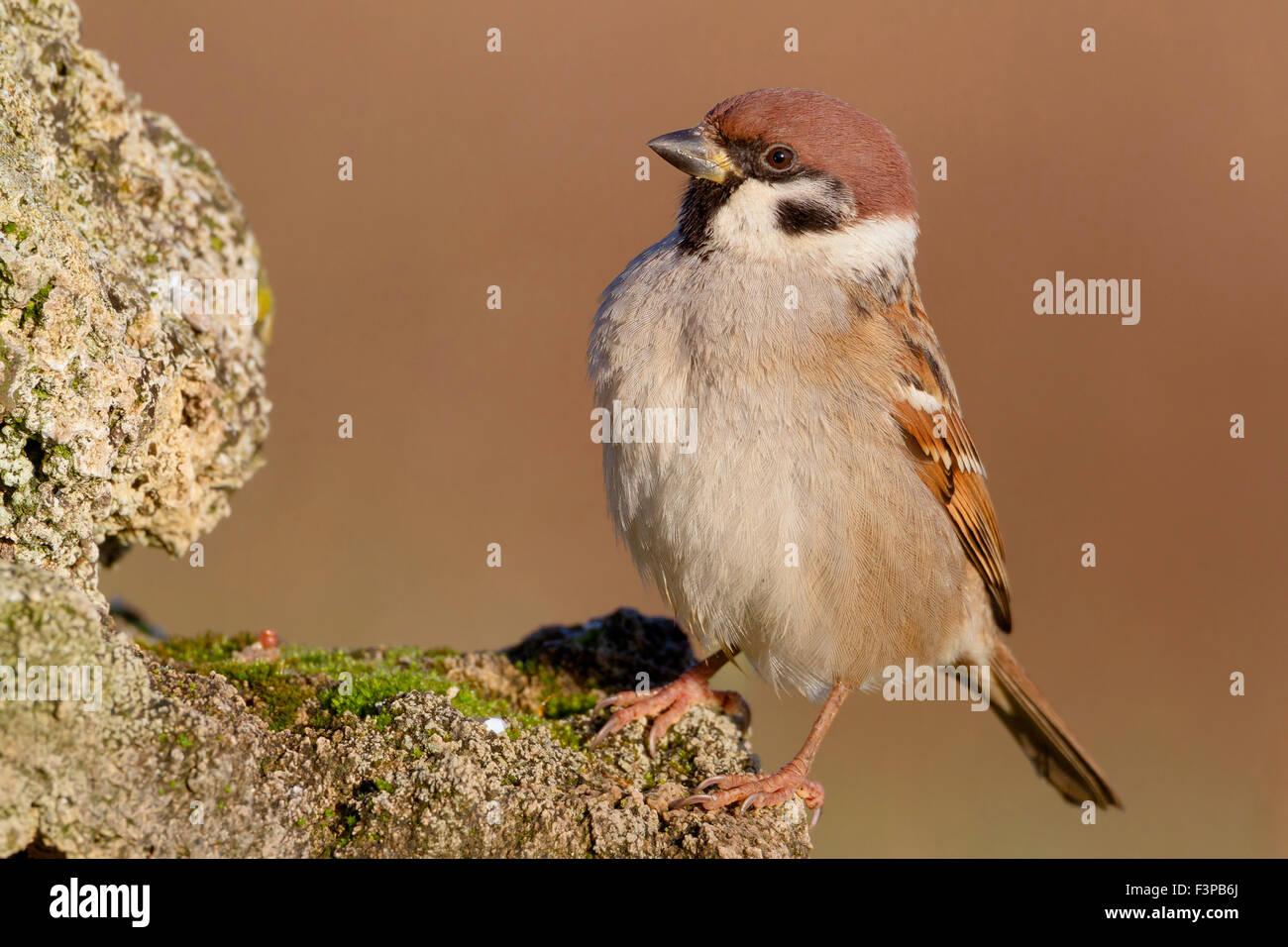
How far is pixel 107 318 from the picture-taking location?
3512 millimetres

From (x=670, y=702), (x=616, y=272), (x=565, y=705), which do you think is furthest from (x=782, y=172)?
(x=616, y=272)

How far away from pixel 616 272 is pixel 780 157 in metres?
6.43

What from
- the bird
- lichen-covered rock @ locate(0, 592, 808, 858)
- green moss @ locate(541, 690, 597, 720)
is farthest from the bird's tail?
green moss @ locate(541, 690, 597, 720)

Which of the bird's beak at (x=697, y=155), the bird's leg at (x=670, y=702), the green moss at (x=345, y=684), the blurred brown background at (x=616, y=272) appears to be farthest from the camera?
the blurred brown background at (x=616, y=272)

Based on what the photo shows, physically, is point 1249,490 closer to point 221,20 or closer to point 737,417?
point 737,417

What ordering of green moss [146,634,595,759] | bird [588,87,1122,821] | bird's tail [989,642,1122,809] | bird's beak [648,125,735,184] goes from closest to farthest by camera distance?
1. green moss [146,634,595,759]
2. bird [588,87,1122,821]
3. bird's beak [648,125,735,184]
4. bird's tail [989,642,1122,809]

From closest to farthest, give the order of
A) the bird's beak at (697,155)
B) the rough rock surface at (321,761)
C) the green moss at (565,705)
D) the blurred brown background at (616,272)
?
the rough rock surface at (321,761) < the bird's beak at (697,155) < the green moss at (565,705) < the blurred brown background at (616,272)

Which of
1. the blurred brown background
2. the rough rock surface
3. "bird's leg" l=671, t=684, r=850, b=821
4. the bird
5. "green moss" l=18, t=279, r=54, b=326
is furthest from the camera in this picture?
the blurred brown background

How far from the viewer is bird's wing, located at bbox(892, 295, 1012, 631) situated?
14.4 feet

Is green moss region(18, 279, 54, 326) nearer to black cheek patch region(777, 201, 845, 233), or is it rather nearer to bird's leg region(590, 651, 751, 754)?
bird's leg region(590, 651, 751, 754)

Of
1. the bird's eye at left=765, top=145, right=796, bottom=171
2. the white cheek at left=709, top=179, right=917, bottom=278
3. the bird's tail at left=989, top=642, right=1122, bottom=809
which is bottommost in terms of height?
the bird's tail at left=989, top=642, right=1122, bottom=809

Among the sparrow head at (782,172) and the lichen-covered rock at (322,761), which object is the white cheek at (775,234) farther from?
the lichen-covered rock at (322,761)

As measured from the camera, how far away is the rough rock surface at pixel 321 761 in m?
2.70

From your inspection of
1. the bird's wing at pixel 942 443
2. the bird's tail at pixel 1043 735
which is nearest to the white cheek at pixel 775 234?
the bird's wing at pixel 942 443
